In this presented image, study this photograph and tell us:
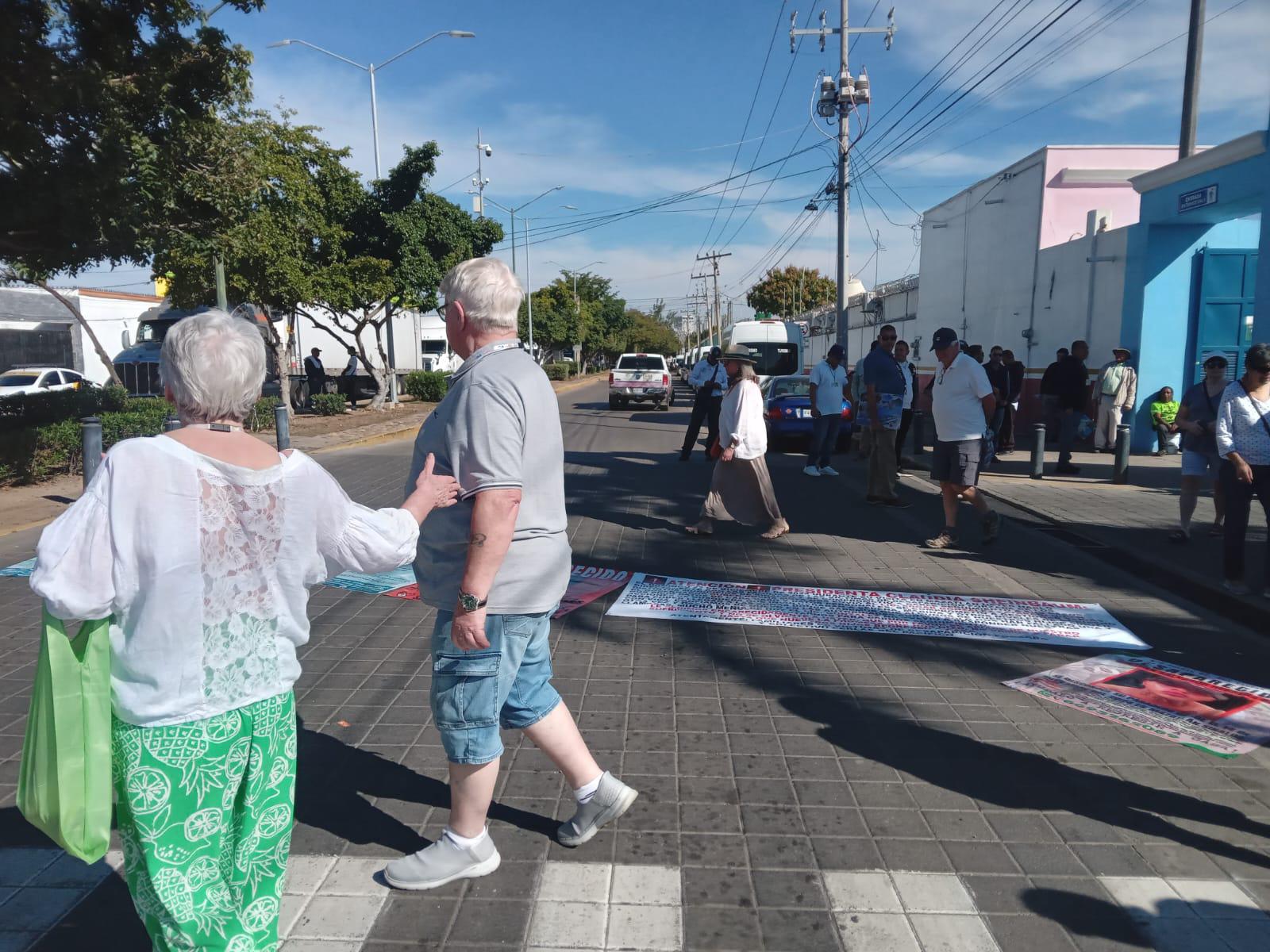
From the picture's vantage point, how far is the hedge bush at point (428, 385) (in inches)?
1117

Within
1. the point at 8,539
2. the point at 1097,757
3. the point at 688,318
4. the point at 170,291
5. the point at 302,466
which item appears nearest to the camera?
the point at 302,466

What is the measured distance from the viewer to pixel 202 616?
1.98 metres

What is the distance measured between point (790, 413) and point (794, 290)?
5687 centimetres

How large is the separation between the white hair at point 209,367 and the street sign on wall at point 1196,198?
13.4 meters

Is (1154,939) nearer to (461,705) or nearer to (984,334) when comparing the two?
(461,705)

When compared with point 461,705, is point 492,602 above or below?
above

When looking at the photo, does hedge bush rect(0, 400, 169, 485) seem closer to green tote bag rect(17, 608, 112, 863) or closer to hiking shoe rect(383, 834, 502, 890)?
hiking shoe rect(383, 834, 502, 890)

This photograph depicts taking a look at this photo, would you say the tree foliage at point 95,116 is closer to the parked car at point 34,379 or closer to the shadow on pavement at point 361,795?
the shadow on pavement at point 361,795

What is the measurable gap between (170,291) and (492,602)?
60.6ft

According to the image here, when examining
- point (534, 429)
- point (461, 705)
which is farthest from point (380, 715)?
point (534, 429)

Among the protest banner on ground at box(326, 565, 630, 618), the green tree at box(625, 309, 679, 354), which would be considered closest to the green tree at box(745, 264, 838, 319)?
the green tree at box(625, 309, 679, 354)

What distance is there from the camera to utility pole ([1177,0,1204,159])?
48.8 ft

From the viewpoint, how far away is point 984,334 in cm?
2175

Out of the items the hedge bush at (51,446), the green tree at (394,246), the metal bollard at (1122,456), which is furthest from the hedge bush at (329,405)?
the metal bollard at (1122,456)
